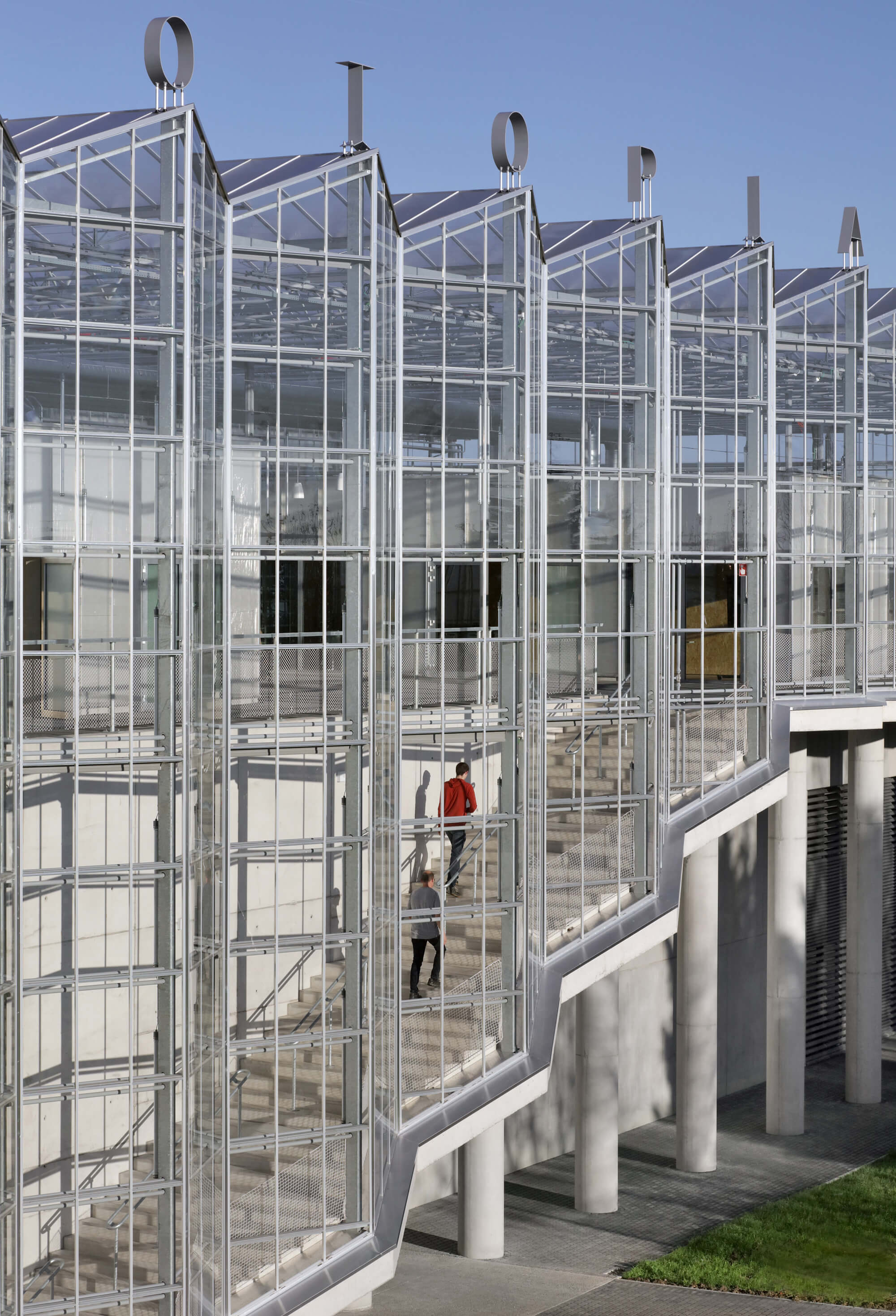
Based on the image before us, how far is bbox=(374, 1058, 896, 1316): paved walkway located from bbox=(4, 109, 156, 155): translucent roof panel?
13.5m

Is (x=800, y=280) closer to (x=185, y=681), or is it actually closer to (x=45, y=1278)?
(x=185, y=681)

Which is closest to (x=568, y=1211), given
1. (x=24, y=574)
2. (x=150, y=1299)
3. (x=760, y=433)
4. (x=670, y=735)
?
(x=670, y=735)

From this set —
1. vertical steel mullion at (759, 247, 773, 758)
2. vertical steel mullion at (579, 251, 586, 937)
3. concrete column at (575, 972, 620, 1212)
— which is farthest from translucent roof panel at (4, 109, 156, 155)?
concrete column at (575, 972, 620, 1212)

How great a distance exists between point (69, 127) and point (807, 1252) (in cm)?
1632

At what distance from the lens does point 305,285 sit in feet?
51.5

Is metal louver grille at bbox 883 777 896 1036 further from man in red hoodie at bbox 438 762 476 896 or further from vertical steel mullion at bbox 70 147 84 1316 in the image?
vertical steel mullion at bbox 70 147 84 1316

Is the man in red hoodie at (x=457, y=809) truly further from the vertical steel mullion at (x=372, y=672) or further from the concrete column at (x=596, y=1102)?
the concrete column at (x=596, y=1102)

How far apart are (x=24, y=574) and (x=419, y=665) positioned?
6234 millimetres

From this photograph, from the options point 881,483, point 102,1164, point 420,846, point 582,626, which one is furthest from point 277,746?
point 881,483

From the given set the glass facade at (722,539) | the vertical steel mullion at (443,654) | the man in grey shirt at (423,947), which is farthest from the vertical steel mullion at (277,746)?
the glass facade at (722,539)

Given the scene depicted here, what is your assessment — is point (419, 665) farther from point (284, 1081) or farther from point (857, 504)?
point (857, 504)

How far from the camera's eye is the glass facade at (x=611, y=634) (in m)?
19.6

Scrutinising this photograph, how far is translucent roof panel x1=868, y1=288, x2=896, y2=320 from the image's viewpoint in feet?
93.4

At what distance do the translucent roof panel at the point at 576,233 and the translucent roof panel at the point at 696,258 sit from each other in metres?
2.01
